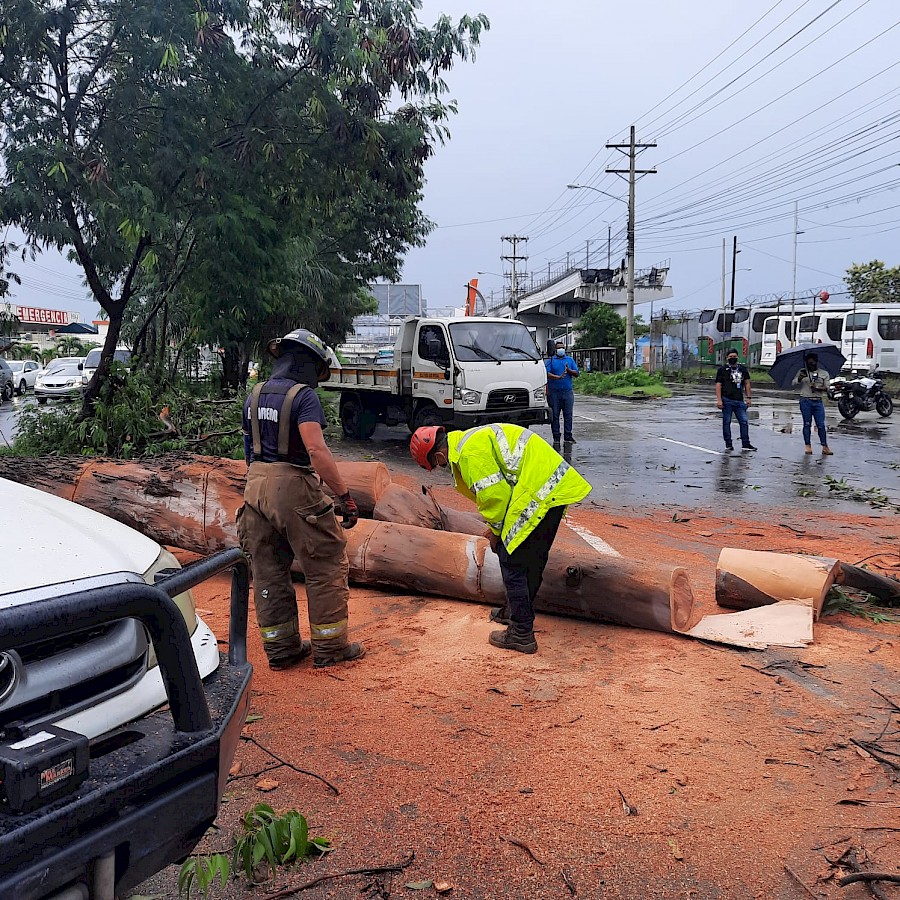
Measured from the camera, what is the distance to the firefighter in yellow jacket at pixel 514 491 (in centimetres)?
432

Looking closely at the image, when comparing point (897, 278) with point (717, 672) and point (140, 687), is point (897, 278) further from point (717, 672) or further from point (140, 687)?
point (140, 687)

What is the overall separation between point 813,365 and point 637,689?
10731 millimetres

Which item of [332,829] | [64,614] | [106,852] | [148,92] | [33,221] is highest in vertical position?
[148,92]

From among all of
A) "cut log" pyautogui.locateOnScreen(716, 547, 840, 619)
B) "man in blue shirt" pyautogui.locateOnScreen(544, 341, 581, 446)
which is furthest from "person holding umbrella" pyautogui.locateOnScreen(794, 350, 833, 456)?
"cut log" pyautogui.locateOnScreen(716, 547, 840, 619)

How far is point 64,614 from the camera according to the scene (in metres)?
1.67

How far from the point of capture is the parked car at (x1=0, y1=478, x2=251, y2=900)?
1.57 metres

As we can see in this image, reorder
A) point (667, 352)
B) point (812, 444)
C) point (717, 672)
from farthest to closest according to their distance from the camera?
1. point (667, 352)
2. point (812, 444)
3. point (717, 672)

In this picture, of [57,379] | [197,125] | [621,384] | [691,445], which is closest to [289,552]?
[197,125]

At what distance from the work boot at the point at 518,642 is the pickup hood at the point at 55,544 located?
2.19 metres

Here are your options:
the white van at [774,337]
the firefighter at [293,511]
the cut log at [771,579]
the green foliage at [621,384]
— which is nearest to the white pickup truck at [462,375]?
the cut log at [771,579]

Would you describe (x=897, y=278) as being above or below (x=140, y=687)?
above

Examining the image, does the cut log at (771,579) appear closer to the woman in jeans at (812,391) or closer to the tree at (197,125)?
the tree at (197,125)

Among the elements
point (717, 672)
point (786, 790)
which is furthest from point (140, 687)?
point (717, 672)

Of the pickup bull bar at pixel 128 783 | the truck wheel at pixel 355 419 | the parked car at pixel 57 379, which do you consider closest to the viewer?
the pickup bull bar at pixel 128 783
